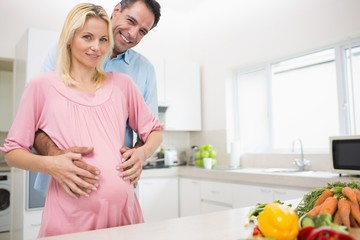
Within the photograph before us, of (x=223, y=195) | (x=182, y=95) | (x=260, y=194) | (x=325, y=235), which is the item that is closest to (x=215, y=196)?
(x=223, y=195)

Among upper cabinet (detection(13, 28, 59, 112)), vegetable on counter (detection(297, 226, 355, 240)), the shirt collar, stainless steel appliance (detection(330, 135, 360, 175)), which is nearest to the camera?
vegetable on counter (detection(297, 226, 355, 240))

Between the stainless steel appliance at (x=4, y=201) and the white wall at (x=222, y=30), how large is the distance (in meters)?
1.26

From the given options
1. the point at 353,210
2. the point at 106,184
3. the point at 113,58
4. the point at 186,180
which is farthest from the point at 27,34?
the point at 353,210

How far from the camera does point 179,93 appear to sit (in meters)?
3.83

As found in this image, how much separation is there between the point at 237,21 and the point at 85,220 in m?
3.08

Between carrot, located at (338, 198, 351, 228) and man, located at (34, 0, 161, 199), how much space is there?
0.64m

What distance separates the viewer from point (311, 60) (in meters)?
3.04

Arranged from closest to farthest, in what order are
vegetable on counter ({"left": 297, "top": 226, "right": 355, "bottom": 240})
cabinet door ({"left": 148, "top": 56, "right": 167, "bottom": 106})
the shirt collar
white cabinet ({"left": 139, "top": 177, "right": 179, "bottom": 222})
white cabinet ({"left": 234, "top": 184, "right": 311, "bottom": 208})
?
vegetable on counter ({"left": 297, "top": 226, "right": 355, "bottom": 240}), the shirt collar, white cabinet ({"left": 234, "top": 184, "right": 311, "bottom": 208}), white cabinet ({"left": 139, "top": 177, "right": 179, "bottom": 222}), cabinet door ({"left": 148, "top": 56, "right": 167, "bottom": 106})

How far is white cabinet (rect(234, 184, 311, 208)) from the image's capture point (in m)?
2.34

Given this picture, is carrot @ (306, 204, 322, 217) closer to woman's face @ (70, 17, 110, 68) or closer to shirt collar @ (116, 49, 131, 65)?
woman's face @ (70, 17, 110, 68)

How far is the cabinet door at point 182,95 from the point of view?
375 cm

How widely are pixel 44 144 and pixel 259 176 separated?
190 centimetres

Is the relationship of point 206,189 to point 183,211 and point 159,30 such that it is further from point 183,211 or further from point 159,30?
point 159,30

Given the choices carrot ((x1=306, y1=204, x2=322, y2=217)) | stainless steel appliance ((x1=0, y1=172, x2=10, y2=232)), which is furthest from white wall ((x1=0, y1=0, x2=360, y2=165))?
carrot ((x1=306, y1=204, x2=322, y2=217))
